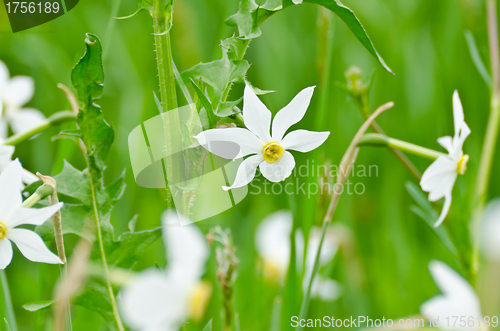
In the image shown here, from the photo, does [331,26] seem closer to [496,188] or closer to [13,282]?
[496,188]

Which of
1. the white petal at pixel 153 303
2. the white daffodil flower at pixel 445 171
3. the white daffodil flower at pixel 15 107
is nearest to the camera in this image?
the white petal at pixel 153 303

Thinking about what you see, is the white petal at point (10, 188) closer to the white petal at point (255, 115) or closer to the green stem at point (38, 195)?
the green stem at point (38, 195)

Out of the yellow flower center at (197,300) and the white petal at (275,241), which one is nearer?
the yellow flower center at (197,300)

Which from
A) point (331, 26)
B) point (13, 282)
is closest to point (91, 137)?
point (331, 26)

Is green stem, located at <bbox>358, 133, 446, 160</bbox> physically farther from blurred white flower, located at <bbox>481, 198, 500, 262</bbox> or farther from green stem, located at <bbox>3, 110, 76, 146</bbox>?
green stem, located at <bbox>3, 110, 76, 146</bbox>

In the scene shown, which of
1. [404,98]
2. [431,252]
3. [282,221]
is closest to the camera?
[282,221]

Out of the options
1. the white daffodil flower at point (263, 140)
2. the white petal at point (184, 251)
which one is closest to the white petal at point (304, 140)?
the white daffodil flower at point (263, 140)

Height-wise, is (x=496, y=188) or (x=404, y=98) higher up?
(x=404, y=98)
